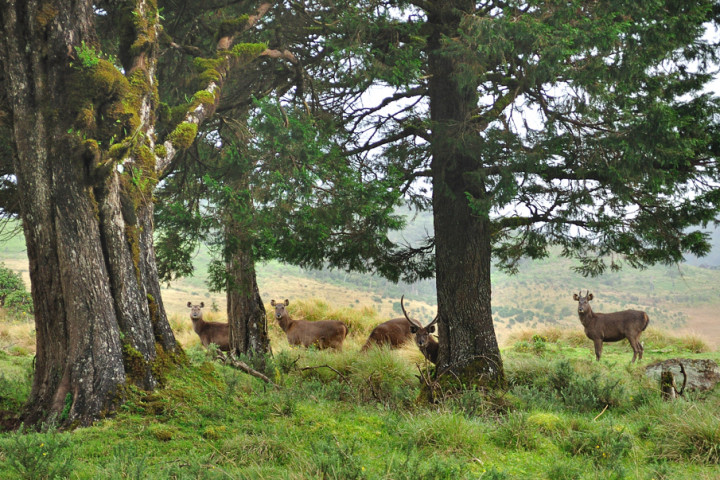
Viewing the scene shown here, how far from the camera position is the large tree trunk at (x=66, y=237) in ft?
19.3

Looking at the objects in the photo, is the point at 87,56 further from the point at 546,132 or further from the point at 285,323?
the point at 285,323

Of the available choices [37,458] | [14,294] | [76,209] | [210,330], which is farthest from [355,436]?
[14,294]

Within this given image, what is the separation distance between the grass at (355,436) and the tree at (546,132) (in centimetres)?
182

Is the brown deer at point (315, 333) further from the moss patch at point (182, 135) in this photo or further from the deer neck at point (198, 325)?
the moss patch at point (182, 135)

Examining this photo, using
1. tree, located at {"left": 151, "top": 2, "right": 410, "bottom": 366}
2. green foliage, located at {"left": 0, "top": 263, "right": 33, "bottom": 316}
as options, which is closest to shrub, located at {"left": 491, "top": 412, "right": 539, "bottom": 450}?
tree, located at {"left": 151, "top": 2, "right": 410, "bottom": 366}

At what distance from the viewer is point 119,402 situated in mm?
5848

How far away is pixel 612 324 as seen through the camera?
12.8m

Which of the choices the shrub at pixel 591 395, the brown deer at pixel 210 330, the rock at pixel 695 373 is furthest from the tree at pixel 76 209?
the rock at pixel 695 373

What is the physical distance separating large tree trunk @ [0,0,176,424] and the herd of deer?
257 inches

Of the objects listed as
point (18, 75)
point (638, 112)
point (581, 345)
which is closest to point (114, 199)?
point (18, 75)

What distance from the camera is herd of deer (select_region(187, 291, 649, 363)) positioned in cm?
1261

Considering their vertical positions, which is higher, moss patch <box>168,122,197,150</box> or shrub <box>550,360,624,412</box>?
moss patch <box>168,122,197,150</box>

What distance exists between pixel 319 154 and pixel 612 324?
29.7 ft

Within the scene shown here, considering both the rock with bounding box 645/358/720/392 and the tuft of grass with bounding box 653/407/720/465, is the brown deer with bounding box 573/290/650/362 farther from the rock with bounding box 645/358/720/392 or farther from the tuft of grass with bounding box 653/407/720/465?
the tuft of grass with bounding box 653/407/720/465
